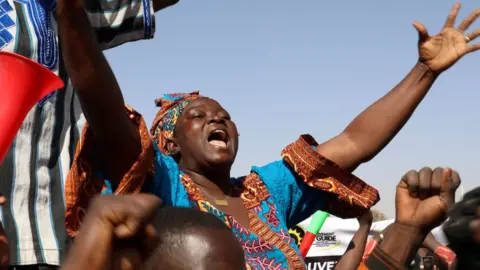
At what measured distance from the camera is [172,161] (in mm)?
2809

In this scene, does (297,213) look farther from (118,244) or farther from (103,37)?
(118,244)

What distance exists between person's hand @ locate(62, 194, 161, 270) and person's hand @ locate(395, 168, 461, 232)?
103 cm

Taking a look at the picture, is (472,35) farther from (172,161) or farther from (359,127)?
(172,161)

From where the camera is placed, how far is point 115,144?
229 centimetres

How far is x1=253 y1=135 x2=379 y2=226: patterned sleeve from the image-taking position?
9.36 feet

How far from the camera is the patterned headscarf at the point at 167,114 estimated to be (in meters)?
3.01

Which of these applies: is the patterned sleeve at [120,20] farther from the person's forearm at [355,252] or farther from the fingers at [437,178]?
the person's forearm at [355,252]

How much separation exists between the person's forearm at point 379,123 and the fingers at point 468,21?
230mm

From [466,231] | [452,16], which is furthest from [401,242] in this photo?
[452,16]

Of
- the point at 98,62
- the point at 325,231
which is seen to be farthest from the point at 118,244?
the point at 325,231

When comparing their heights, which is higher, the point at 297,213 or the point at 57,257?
the point at 297,213

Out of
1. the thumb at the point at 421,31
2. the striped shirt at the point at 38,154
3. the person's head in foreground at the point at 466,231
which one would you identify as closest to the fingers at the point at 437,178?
the person's head in foreground at the point at 466,231

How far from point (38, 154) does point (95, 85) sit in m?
0.69

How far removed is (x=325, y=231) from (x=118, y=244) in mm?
7052
